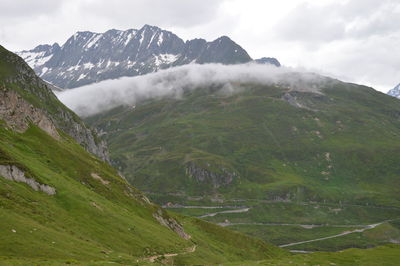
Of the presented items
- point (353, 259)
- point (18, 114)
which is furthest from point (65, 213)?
point (18, 114)

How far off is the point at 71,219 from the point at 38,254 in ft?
72.3

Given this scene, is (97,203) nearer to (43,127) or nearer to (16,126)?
(16,126)

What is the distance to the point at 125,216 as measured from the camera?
8931 cm

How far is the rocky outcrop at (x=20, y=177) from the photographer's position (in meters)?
70.1

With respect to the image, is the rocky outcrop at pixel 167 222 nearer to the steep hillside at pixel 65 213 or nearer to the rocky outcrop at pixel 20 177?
the steep hillside at pixel 65 213

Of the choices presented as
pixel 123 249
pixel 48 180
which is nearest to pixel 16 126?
pixel 48 180

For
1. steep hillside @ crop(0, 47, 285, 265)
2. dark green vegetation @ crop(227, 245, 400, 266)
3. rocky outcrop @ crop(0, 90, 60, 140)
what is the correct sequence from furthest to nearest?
rocky outcrop @ crop(0, 90, 60, 140), dark green vegetation @ crop(227, 245, 400, 266), steep hillside @ crop(0, 47, 285, 265)

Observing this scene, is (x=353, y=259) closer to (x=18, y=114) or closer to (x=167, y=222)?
(x=167, y=222)

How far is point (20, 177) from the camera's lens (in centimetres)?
7262

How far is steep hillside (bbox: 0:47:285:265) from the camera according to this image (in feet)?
173

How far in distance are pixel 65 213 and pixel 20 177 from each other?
10646 mm

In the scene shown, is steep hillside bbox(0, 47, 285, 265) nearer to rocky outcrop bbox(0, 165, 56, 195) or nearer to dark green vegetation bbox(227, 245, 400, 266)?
rocky outcrop bbox(0, 165, 56, 195)

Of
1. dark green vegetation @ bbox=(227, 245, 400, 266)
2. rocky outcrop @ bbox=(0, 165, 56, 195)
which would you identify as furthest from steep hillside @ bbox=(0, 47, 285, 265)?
dark green vegetation @ bbox=(227, 245, 400, 266)

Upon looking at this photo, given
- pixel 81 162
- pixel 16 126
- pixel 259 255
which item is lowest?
pixel 259 255
